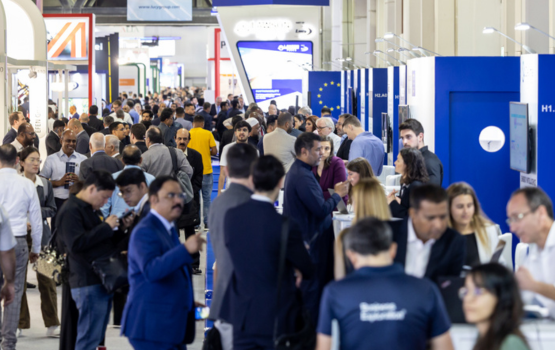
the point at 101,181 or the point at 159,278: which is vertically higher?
the point at 101,181

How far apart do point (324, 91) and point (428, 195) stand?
14528 millimetres

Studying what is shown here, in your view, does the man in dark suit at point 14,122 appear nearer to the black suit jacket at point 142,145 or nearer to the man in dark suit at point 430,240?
the black suit jacket at point 142,145

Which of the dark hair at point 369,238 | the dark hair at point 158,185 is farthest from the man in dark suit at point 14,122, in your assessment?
the dark hair at point 369,238

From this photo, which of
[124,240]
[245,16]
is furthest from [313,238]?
[245,16]

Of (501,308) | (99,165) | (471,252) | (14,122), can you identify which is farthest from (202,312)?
(14,122)

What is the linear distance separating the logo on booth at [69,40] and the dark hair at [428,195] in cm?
1567

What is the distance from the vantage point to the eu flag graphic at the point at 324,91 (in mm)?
17516

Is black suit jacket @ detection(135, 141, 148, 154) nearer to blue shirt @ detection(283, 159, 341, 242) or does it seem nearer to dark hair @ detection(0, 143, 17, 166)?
dark hair @ detection(0, 143, 17, 166)

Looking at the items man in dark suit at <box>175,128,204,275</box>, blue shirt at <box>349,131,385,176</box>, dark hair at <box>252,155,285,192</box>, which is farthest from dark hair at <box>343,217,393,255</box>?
blue shirt at <box>349,131,385,176</box>

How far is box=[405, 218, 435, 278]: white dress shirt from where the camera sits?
10.9ft

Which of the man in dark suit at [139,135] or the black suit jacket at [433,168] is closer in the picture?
the black suit jacket at [433,168]

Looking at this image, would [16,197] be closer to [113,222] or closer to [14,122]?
[113,222]

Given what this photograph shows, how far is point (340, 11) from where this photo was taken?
21891 mm

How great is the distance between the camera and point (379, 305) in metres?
2.48
